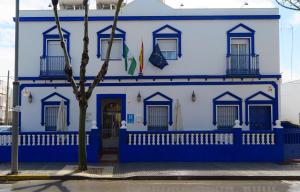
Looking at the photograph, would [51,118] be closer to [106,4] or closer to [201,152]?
A: [201,152]

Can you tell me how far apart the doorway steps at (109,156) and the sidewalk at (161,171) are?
4.41 feet

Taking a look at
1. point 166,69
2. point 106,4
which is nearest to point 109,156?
point 166,69

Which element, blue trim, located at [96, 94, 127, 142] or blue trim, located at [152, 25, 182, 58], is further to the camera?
blue trim, located at [152, 25, 182, 58]

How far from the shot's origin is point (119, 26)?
75.7 feet

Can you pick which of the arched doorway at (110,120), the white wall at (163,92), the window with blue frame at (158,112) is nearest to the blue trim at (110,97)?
A: the white wall at (163,92)

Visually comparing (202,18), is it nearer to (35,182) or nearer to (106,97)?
(106,97)

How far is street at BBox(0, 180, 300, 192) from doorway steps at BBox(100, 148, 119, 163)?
447 centimetres

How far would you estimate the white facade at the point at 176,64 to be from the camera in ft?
74.7

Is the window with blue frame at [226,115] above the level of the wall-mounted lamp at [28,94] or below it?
below

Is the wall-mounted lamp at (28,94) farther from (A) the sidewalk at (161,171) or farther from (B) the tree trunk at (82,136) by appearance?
(B) the tree trunk at (82,136)

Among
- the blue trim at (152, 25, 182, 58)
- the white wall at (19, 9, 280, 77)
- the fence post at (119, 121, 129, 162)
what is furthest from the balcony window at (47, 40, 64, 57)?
the fence post at (119, 121, 129, 162)

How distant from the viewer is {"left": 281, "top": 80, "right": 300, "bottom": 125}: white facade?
35531 mm

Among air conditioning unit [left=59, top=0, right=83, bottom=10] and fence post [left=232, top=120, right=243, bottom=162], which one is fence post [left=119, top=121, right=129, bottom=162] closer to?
fence post [left=232, top=120, right=243, bottom=162]

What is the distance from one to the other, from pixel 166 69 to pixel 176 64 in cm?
58
